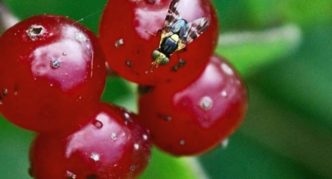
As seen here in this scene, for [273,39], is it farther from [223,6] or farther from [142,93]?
[142,93]

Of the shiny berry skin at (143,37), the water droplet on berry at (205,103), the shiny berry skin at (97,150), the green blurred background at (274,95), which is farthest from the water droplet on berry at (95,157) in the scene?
the green blurred background at (274,95)

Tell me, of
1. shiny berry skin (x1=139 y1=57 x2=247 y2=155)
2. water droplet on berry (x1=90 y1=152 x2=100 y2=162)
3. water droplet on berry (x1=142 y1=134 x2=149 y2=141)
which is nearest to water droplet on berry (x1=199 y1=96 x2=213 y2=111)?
shiny berry skin (x1=139 y1=57 x2=247 y2=155)

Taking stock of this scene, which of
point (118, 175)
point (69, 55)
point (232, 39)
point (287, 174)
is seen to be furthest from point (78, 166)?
point (287, 174)

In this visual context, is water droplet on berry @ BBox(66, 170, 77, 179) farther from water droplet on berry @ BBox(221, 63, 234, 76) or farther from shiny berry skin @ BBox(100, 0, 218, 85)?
water droplet on berry @ BBox(221, 63, 234, 76)

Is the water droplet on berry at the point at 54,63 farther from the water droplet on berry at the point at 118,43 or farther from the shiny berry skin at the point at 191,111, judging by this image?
the shiny berry skin at the point at 191,111

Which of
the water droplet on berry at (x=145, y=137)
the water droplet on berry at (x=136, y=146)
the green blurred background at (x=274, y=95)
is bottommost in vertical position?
the green blurred background at (x=274, y=95)

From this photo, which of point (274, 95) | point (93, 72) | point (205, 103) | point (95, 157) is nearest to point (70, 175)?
point (95, 157)

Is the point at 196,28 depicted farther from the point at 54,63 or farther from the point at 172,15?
the point at 54,63
